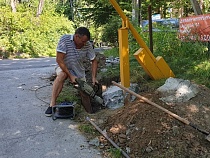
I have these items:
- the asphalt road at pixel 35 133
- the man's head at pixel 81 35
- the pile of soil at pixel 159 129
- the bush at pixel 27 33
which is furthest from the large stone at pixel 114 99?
the bush at pixel 27 33

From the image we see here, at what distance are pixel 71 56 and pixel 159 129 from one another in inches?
79.3

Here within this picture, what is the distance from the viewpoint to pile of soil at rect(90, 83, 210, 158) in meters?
2.67

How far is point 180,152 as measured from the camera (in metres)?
2.61

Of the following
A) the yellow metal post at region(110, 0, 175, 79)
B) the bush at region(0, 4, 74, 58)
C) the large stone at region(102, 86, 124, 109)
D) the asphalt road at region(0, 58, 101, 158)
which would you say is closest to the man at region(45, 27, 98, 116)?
the asphalt road at region(0, 58, 101, 158)

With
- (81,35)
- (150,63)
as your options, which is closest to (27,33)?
(150,63)

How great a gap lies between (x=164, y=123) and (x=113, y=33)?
30.3ft

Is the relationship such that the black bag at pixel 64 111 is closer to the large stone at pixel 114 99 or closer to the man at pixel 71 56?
the man at pixel 71 56

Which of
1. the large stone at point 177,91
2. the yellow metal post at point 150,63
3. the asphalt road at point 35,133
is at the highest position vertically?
the yellow metal post at point 150,63

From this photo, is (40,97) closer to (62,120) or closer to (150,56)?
(62,120)

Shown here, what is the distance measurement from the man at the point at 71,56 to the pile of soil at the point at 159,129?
3.10ft

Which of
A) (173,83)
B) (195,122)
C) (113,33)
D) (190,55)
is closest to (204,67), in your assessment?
(190,55)

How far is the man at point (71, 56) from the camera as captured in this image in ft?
13.3

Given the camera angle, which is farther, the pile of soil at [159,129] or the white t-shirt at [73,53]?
the white t-shirt at [73,53]

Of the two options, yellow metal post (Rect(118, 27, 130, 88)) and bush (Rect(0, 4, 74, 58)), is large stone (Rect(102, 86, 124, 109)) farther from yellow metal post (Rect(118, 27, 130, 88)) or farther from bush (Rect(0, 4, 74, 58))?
bush (Rect(0, 4, 74, 58))
